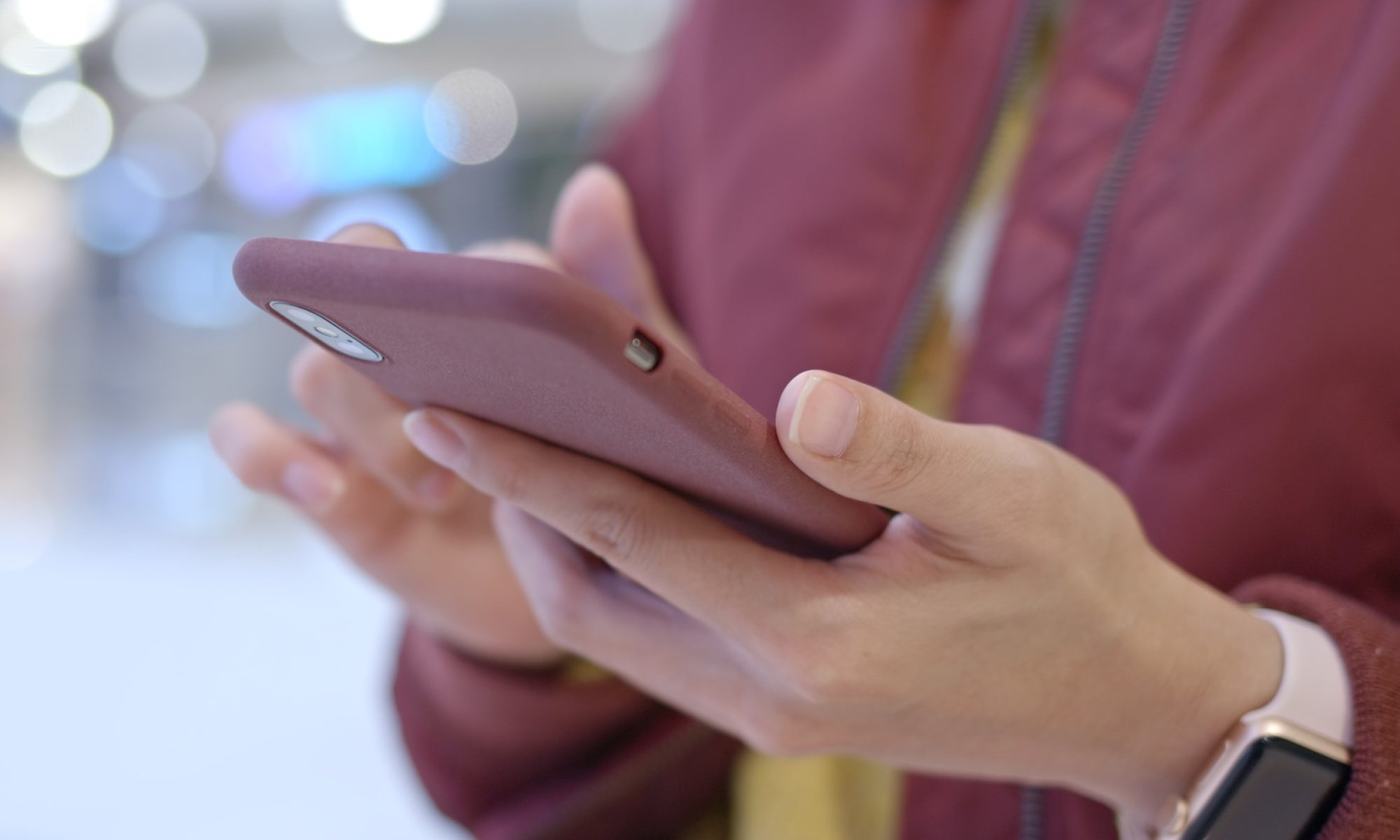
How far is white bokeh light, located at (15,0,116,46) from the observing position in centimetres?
215

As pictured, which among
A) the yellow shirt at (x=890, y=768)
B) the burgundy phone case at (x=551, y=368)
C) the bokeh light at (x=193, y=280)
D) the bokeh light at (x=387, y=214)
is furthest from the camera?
the bokeh light at (x=193, y=280)

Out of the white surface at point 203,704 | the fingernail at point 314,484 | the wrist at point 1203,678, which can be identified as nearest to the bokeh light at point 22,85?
the white surface at point 203,704

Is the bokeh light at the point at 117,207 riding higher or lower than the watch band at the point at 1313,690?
lower

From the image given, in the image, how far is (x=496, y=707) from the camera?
1.79 ft

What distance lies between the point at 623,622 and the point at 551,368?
163 millimetres

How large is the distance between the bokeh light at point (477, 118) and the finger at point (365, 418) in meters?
1.78

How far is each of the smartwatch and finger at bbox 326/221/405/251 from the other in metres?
0.34

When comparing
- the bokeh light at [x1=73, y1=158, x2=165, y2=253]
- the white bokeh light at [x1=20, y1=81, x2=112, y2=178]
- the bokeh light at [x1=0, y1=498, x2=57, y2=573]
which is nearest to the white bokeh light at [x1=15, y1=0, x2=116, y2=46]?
the white bokeh light at [x1=20, y1=81, x2=112, y2=178]

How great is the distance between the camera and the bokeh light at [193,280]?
232 cm

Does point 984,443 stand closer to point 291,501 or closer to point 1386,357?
point 1386,357

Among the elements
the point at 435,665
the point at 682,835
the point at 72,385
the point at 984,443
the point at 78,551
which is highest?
the point at 984,443

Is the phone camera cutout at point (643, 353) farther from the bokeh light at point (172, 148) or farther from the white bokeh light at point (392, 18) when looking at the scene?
the bokeh light at point (172, 148)

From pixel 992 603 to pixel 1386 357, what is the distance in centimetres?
22

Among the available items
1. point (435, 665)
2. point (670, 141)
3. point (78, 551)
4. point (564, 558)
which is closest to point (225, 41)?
point (78, 551)
